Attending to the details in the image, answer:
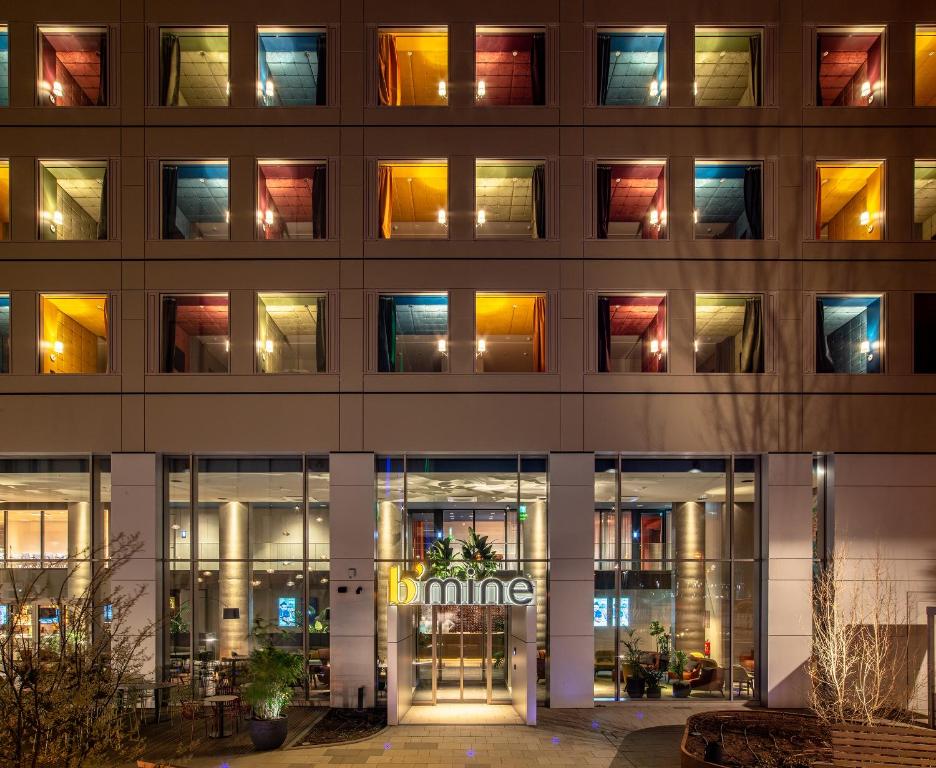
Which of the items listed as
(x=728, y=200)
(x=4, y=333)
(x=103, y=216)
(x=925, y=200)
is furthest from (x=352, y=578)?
(x=925, y=200)

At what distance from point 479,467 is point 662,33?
13.3 meters

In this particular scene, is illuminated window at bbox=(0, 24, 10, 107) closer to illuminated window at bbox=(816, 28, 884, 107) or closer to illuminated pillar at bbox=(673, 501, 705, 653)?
illuminated pillar at bbox=(673, 501, 705, 653)

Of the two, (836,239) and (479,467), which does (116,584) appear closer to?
(479,467)

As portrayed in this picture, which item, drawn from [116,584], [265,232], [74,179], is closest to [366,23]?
[265,232]

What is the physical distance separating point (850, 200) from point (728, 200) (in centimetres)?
369

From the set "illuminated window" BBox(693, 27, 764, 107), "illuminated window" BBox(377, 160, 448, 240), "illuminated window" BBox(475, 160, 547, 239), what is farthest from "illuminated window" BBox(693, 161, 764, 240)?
"illuminated window" BBox(377, 160, 448, 240)

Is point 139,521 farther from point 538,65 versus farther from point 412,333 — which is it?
point 538,65

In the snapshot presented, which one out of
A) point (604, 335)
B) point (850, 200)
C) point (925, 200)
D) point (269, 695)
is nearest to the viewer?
point (269, 695)

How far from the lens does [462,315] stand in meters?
20.2

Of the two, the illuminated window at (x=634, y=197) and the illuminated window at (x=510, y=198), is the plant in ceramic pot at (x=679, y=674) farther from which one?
the illuminated window at (x=510, y=198)

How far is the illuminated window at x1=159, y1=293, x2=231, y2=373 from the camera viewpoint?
20.2 m

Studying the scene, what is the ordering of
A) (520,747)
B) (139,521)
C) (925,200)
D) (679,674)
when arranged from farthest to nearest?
(925,200) < (679,674) < (139,521) < (520,747)

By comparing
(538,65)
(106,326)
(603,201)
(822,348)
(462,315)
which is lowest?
(822,348)

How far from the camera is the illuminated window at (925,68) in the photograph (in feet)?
68.1
